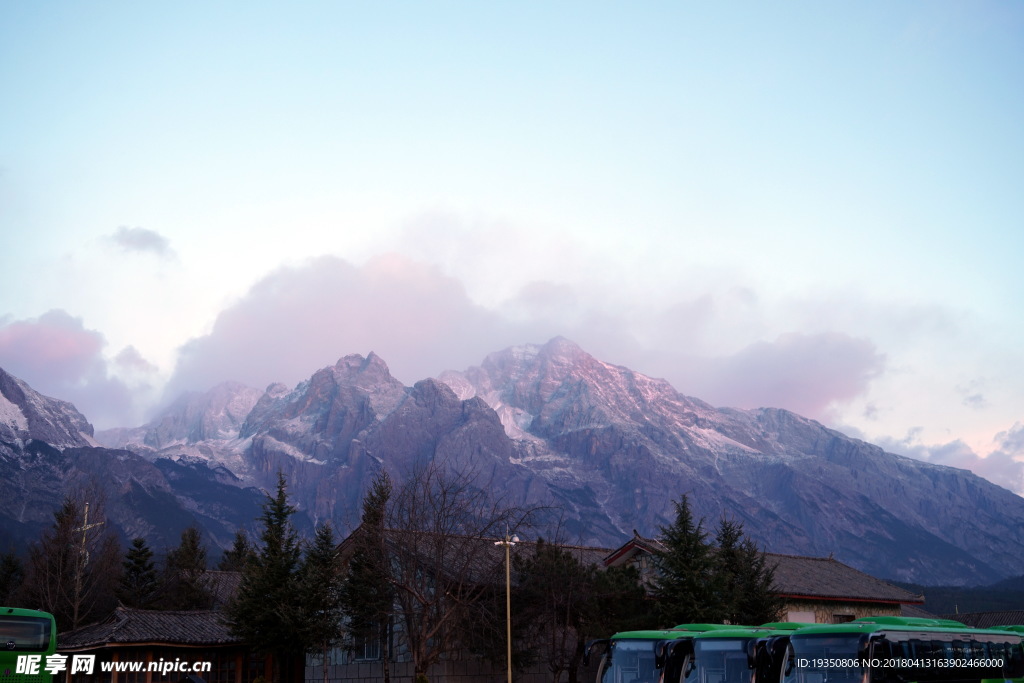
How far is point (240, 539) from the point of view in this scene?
9450cm

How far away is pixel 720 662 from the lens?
27531 millimetres

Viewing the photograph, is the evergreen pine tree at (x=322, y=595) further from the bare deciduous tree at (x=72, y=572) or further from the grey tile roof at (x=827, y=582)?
the grey tile roof at (x=827, y=582)

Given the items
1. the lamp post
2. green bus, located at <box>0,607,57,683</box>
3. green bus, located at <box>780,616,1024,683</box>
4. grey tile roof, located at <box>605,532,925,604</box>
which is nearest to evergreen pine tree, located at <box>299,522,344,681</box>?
the lamp post

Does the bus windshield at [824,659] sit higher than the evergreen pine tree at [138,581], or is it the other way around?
the evergreen pine tree at [138,581]

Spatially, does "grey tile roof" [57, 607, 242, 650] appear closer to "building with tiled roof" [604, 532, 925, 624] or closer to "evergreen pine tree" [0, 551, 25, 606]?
"building with tiled roof" [604, 532, 925, 624]

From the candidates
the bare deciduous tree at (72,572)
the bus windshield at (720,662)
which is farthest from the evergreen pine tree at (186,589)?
the bus windshield at (720,662)

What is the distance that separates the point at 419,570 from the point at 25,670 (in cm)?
2026

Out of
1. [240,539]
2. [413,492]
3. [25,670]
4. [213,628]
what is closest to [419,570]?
[413,492]

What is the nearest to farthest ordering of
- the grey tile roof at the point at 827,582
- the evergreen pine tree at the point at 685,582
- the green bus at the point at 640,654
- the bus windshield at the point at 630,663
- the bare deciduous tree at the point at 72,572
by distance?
the green bus at the point at 640,654 < the bus windshield at the point at 630,663 < the evergreen pine tree at the point at 685,582 < the grey tile roof at the point at 827,582 < the bare deciduous tree at the point at 72,572

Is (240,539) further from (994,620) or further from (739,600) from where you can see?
(994,620)

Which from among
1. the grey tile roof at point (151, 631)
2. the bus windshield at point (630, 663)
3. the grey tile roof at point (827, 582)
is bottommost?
the bus windshield at point (630, 663)

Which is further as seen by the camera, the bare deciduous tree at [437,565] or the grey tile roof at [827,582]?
the grey tile roof at [827,582]

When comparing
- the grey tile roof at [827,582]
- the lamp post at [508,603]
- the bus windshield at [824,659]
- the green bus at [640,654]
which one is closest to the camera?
the bus windshield at [824,659]

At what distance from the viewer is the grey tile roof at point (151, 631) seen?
40.8m
